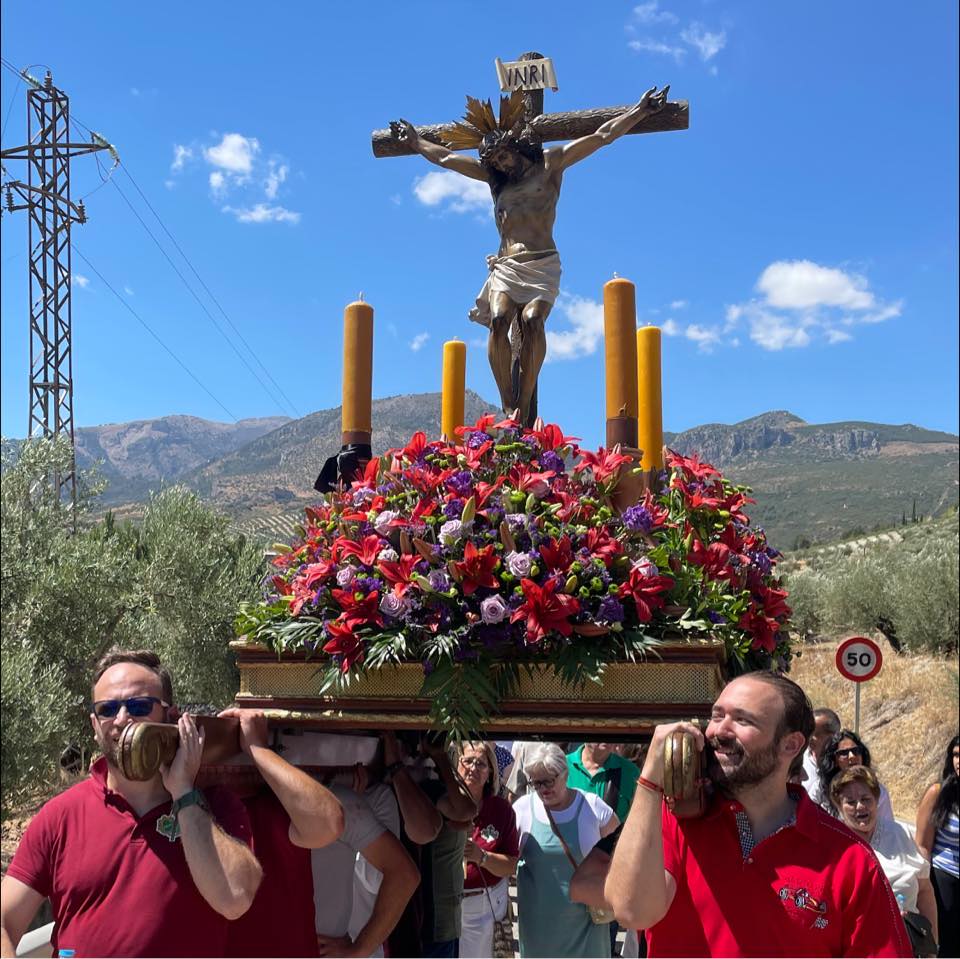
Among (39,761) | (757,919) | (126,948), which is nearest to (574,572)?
(757,919)

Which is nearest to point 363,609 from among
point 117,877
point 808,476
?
point 117,877

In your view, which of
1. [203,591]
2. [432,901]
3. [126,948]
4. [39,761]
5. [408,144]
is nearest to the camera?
[126,948]

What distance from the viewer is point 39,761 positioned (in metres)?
11.0

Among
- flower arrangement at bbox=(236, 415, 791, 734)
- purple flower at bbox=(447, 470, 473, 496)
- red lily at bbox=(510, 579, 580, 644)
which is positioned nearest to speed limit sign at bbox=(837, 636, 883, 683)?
flower arrangement at bbox=(236, 415, 791, 734)

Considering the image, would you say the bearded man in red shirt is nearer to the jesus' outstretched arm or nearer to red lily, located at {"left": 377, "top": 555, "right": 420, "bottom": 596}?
red lily, located at {"left": 377, "top": 555, "right": 420, "bottom": 596}

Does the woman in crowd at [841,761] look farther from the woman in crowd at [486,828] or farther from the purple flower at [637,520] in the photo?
the purple flower at [637,520]

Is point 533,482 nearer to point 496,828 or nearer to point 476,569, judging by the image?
point 476,569

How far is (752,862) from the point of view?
2.32 metres

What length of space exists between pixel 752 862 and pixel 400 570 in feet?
3.94

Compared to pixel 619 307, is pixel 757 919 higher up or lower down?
lower down

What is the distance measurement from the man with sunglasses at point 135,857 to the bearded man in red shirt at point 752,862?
100 cm

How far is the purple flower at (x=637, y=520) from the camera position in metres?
2.97

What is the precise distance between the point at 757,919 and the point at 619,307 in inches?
94.8

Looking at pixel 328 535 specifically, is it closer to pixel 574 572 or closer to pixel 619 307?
pixel 574 572
